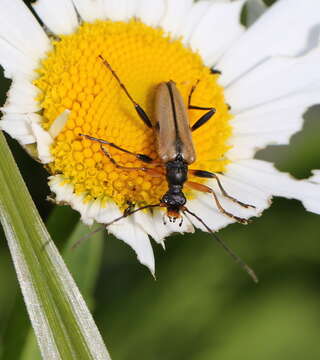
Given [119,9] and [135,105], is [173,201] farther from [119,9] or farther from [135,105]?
[119,9]

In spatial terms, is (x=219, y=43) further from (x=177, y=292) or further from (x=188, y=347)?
(x=188, y=347)

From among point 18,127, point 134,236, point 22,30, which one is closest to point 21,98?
point 18,127

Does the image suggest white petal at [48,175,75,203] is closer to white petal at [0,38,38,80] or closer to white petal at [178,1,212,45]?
white petal at [0,38,38,80]

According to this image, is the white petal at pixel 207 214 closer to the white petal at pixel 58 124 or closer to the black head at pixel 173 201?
the black head at pixel 173 201

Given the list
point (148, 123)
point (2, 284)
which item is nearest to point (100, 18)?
point (148, 123)

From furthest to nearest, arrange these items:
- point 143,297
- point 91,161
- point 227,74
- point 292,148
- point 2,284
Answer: point 292,148
point 143,297
point 2,284
point 227,74
point 91,161

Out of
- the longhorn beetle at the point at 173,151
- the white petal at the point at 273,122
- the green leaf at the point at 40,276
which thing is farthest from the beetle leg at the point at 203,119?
the green leaf at the point at 40,276

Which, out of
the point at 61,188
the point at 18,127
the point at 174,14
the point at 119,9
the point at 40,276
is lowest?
the point at 40,276
